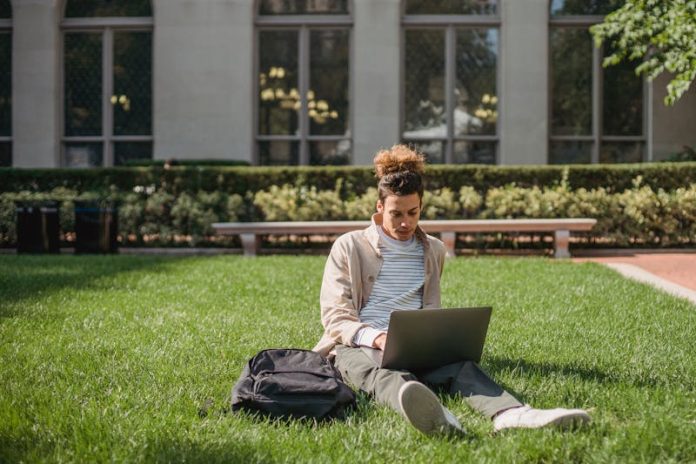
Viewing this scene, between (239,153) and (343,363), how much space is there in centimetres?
1468

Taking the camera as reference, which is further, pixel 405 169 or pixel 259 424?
pixel 405 169

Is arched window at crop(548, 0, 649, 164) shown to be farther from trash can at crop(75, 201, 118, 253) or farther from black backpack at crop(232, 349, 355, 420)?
black backpack at crop(232, 349, 355, 420)

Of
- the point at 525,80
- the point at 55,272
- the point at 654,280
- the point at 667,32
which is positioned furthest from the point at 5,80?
the point at 654,280

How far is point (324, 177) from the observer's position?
16.1 meters

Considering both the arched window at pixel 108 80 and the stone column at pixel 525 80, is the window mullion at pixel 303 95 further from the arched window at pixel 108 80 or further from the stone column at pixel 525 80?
the stone column at pixel 525 80

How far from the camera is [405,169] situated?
5.21 m

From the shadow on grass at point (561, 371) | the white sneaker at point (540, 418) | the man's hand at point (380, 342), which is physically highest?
the man's hand at point (380, 342)

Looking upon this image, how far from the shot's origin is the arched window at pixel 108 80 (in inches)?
778

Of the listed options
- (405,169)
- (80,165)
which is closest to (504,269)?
(405,169)

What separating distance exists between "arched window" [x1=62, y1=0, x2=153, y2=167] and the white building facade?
0.03m

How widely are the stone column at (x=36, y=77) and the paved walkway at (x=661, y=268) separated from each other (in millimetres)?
12189

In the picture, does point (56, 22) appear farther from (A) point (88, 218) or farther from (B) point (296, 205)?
(B) point (296, 205)

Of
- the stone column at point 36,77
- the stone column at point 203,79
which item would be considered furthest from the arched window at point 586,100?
the stone column at point 36,77

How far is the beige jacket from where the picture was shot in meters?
5.16
